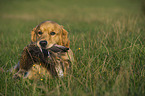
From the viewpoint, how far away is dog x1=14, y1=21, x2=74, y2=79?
294 cm

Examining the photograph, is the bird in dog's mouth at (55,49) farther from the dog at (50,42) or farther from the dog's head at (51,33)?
the dog's head at (51,33)

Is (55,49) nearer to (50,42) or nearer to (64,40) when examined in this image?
(50,42)

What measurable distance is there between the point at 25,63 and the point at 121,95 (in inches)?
70.3

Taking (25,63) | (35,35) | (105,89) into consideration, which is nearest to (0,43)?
(35,35)

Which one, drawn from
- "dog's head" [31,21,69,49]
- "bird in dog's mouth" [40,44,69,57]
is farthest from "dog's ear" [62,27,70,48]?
"bird in dog's mouth" [40,44,69,57]

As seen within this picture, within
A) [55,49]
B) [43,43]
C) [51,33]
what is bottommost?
[55,49]

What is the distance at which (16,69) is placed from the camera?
10.7 feet

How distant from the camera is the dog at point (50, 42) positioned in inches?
116

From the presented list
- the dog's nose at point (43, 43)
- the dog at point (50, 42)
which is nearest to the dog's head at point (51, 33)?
the dog at point (50, 42)

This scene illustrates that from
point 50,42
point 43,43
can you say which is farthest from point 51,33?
point 43,43

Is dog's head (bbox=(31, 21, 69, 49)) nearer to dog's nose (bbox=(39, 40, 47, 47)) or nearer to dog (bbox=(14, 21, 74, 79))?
dog (bbox=(14, 21, 74, 79))

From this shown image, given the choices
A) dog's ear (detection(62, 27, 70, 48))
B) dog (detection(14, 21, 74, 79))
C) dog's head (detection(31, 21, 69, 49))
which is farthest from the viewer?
dog's ear (detection(62, 27, 70, 48))

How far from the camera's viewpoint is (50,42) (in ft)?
10.4

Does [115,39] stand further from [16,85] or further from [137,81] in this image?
[16,85]
